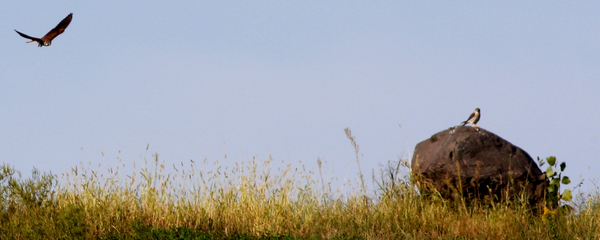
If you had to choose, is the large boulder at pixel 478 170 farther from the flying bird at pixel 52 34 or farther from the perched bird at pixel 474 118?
the flying bird at pixel 52 34

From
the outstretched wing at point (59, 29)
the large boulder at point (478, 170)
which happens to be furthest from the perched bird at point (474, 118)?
the outstretched wing at point (59, 29)

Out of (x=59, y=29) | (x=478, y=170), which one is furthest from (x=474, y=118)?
(x=59, y=29)

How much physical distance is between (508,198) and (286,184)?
136 inches

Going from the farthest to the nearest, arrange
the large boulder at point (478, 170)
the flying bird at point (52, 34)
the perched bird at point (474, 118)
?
the perched bird at point (474, 118)
the large boulder at point (478, 170)
the flying bird at point (52, 34)

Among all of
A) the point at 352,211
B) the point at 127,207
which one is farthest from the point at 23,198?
the point at 352,211

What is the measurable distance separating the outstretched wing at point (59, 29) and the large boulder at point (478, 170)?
Answer: 18.5 feet

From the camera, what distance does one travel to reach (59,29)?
6879mm

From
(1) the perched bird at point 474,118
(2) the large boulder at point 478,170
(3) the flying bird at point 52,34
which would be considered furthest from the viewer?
(1) the perched bird at point 474,118

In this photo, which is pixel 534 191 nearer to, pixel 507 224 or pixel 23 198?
pixel 507 224

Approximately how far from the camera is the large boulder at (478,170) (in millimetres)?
9070

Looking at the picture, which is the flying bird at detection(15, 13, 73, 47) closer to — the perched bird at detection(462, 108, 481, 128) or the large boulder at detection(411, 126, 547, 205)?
the large boulder at detection(411, 126, 547, 205)

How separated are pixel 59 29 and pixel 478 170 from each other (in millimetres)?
6225

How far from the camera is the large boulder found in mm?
9070

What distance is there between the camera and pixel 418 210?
29.8ft
